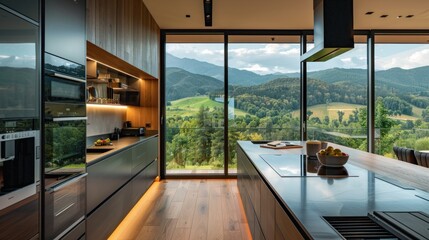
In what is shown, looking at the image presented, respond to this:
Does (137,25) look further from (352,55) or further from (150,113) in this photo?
(352,55)

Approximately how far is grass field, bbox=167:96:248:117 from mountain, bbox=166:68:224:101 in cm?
10

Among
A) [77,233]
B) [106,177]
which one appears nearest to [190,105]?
[106,177]

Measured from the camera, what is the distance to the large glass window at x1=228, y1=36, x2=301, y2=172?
6.16m

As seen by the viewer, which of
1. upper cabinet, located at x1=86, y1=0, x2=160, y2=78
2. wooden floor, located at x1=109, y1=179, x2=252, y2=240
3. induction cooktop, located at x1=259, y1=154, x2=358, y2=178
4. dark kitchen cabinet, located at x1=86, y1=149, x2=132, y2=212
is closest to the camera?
induction cooktop, located at x1=259, y1=154, x2=358, y2=178

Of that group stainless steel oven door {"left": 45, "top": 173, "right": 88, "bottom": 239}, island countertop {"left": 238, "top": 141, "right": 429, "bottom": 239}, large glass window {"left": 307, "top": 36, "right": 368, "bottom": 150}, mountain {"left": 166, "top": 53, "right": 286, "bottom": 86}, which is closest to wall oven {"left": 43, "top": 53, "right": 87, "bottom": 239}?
stainless steel oven door {"left": 45, "top": 173, "right": 88, "bottom": 239}

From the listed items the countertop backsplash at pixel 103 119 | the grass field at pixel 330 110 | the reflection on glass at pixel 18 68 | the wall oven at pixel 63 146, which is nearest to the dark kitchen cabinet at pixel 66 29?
the wall oven at pixel 63 146

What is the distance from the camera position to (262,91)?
6316mm

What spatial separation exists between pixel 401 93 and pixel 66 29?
20.5ft

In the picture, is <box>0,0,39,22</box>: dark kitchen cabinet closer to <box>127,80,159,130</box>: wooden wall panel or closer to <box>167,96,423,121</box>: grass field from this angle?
<box>127,80,159,130</box>: wooden wall panel

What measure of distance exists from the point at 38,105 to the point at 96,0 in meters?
1.41

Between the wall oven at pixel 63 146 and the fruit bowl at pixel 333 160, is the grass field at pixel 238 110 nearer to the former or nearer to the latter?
the wall oven at pixel 63 146

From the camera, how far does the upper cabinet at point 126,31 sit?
2779 millimetres

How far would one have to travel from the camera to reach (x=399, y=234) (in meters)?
0.99

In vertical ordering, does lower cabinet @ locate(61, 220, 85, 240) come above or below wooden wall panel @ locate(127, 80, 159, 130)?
below
